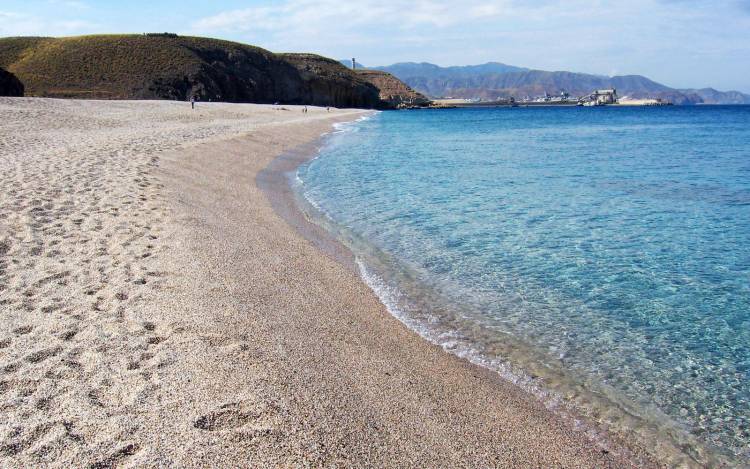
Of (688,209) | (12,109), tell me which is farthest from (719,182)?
(12,109)

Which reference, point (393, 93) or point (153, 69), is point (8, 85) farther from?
point (393, 93)

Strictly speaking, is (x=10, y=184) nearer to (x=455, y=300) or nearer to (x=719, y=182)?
(x=455, y=300)

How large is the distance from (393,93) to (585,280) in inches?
5814

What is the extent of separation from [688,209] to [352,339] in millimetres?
10785

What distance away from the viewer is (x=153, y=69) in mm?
77438

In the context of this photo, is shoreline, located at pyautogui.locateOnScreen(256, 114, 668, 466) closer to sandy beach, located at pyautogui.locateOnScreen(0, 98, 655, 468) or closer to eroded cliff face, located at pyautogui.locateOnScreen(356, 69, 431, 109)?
sandy beach, located at pyautogui.locateOnScreen(0, 98, 655, 468)

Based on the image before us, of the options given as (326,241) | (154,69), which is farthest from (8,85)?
(154,69)

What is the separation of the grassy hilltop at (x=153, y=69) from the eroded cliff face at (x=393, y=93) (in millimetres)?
38768

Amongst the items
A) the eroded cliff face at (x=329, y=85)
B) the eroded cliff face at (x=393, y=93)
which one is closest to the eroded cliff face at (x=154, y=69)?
the eroded cliff face at (x=329, y=85)

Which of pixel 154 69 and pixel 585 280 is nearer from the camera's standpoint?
pixel 585 280

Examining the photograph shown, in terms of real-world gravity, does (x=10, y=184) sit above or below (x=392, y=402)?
above

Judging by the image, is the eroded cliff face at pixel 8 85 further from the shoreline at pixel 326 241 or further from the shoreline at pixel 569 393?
the shoreline at pixel 569 393

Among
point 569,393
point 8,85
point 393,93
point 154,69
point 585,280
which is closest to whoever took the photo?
point 569,393

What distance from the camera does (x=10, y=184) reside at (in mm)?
9547
